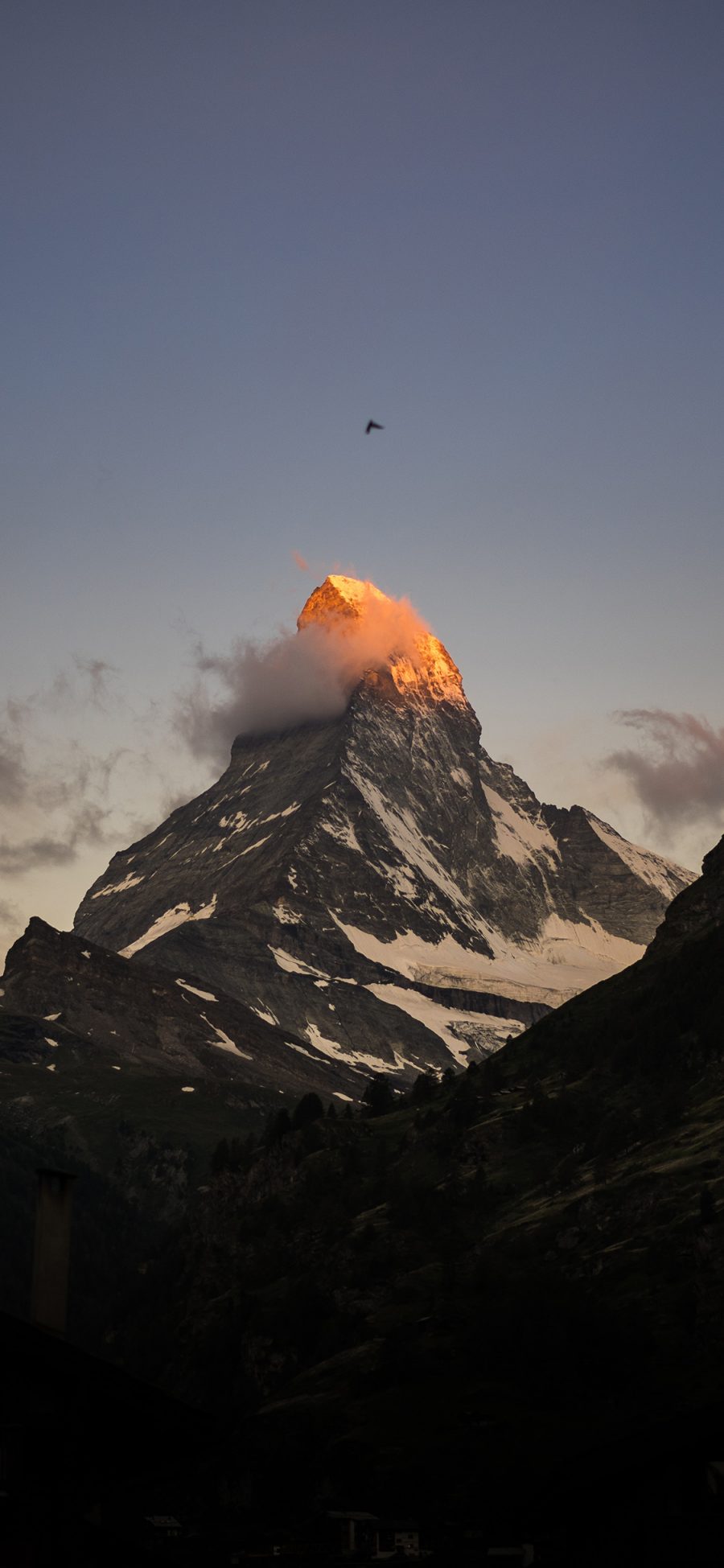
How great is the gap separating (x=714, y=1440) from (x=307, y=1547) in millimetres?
146109

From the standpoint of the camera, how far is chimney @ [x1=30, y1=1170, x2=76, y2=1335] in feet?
132

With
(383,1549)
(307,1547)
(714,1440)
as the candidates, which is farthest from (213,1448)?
(307,1547)

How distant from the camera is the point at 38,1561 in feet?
118

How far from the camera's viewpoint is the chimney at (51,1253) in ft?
132

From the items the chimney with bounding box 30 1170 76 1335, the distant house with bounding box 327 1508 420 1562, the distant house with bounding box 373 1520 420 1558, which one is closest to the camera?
the chimney with bounding box 30 1170 76 1335

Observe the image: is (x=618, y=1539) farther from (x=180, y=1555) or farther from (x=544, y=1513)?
(x=180, y=1555)

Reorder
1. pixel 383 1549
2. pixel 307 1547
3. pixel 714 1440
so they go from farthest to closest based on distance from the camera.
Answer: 1. pixel 307 1547
2. pixel 383 1549
3. pixel 714 1440

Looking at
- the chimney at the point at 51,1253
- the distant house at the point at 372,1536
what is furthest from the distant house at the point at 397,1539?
the chimney at the point at 51,1253

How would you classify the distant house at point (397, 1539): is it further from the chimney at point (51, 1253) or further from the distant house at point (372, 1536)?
the chimney at point (51, 1253)

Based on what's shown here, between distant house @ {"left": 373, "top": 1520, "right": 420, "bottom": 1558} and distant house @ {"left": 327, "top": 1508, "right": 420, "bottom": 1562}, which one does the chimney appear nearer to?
distant house @ {"left": 373, "top": 1520, "right": 420, "bottom": 1558}

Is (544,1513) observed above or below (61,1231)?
below

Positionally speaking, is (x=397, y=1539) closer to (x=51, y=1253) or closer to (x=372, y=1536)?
(x=372, y=1536)

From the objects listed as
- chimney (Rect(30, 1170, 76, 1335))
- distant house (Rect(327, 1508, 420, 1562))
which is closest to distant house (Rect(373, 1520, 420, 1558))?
distant house (Rect(327, 1508, 420, 1562))

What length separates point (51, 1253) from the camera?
133 ft
